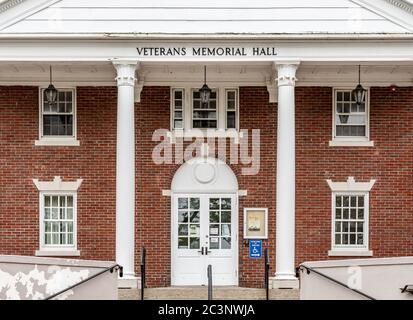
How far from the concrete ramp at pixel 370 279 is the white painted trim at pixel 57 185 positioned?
872 cm

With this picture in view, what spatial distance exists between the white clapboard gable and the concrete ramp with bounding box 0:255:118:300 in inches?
260

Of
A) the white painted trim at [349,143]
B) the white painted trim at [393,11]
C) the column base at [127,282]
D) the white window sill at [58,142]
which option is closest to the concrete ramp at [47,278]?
the column base at [127,282]

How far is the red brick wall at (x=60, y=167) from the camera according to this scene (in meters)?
15.9

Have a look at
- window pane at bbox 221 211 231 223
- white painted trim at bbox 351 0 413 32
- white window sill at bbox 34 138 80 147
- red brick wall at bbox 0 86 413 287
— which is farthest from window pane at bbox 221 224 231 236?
white painted trim at bbox 351 0 413 32

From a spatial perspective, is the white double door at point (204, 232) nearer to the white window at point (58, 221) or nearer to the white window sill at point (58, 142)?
the white window at point (58, 221)

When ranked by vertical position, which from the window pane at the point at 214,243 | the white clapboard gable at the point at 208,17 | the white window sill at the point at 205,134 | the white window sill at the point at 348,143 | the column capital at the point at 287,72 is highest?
the white clapboard gable at the point at 208,17

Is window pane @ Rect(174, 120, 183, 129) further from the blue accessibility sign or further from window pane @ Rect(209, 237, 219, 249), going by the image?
the blue accessibility sign

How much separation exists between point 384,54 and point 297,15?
6.82ft

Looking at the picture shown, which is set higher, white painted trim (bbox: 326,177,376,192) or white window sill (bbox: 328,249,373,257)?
white painted trim (bbox: 326,177,376,192)

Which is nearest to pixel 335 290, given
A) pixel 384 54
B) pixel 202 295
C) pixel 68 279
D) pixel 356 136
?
pixel 68 279

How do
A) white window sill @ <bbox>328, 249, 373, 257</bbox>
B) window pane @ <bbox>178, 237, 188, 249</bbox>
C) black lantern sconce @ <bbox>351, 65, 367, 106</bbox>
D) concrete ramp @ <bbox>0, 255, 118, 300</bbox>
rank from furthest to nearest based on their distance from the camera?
window pane @ <bbox>178, 237, 188, 249</bbox>
white window sill @ <bbox>328, 249, 373, 257</bbox>
black lantern sconce @ <bbox>351, 65, 367, 106</bbox>
concrete ramp @ <bbox>0, 255, 118, 300</bbox>

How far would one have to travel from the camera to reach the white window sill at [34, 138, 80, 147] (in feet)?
52.4

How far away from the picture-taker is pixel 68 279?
8633 mm

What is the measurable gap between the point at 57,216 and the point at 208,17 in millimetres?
6231
